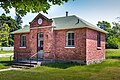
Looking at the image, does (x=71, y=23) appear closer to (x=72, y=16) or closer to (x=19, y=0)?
(x=72, y=16)

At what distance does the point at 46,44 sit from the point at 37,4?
13.9 m

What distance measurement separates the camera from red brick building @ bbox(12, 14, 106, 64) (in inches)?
861

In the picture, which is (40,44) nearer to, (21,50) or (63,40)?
(63,40)

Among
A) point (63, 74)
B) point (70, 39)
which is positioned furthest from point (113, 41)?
point (63, 74)

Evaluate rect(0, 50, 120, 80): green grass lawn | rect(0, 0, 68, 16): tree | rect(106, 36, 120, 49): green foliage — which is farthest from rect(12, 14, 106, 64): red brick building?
rect(0, 0, 68, 16): tree

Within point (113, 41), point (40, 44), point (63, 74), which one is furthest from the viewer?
point (113, 41)

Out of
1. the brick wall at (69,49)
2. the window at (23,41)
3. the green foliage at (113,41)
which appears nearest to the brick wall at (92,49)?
the brick wall at (69,49)

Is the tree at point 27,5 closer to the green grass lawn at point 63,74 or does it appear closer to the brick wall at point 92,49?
the green grass lawn at point 63,74

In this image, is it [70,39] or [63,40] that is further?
[63,40]

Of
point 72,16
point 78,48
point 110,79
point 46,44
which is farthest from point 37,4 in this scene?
point 72,16

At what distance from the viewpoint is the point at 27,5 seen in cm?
1059

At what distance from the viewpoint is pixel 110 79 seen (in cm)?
1307

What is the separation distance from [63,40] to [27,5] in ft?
42.0

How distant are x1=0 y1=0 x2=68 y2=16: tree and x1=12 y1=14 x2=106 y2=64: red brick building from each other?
10.7 meters
